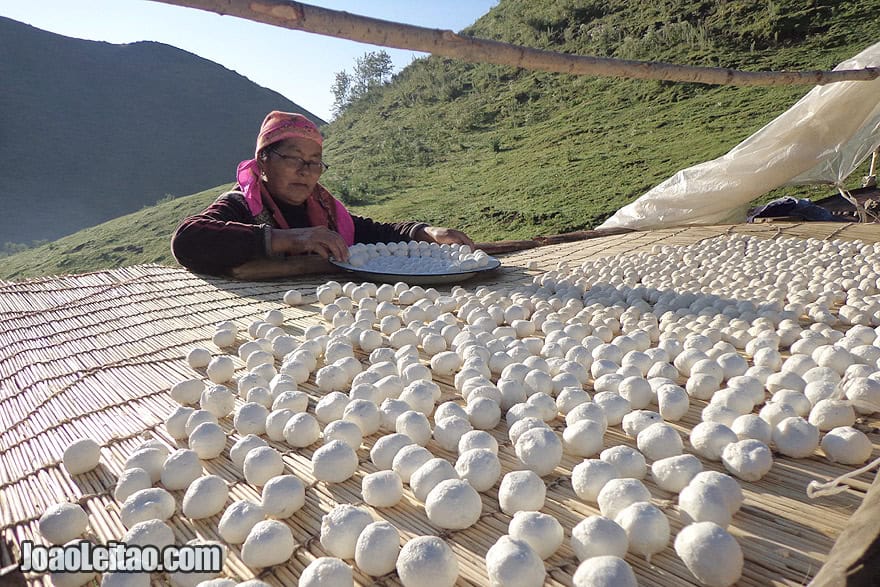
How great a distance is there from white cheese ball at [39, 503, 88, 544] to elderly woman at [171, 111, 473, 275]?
48.8 inches

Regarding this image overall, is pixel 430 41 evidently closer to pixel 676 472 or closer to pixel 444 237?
pixel 676 472

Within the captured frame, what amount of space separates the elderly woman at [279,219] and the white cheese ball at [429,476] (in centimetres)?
123

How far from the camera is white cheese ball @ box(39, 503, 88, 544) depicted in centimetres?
53

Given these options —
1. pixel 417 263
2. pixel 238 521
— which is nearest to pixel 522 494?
pixel 238 521

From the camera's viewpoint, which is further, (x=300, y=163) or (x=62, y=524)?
(x=300, y=163)

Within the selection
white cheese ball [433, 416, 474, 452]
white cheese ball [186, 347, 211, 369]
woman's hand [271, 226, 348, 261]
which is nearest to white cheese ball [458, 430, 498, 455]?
white cheese ball [433, 416, 474, 452]

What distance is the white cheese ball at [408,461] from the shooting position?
620mm

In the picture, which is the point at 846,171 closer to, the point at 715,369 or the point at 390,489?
the point at 715,369

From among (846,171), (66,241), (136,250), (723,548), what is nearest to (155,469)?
(723,548)

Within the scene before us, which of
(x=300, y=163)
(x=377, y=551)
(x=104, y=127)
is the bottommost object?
(x=377, y=551)

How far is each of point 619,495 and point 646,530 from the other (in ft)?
0.17

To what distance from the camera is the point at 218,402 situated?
798mm

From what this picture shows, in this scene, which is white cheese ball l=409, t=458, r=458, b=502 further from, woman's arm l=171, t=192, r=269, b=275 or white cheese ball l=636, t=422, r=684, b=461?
woman's arm l=171, t=192, r=269, b=275

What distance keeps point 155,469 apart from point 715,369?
817mm
